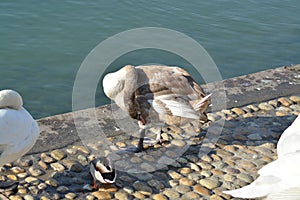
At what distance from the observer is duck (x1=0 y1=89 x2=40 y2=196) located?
5.70 m

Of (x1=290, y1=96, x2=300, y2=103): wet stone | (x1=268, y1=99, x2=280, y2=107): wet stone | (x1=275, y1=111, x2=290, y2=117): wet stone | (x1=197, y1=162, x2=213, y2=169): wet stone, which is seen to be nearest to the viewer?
(x1=197, y1=162, x2=213, y2=169): wet stone

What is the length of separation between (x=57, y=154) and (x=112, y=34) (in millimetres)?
5211

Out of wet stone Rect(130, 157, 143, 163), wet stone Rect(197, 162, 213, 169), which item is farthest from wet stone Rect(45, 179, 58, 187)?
wet stone Rect(197, 162, 213, 169)

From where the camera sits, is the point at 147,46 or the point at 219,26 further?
the point at 219,26

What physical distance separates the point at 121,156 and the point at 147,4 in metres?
6.67

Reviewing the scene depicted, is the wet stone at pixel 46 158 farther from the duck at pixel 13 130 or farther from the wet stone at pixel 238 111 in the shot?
the wet stone at pixel 238 111

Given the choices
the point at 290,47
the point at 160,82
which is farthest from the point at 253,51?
the point at 160,82

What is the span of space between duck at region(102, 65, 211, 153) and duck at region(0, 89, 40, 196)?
1.25 m

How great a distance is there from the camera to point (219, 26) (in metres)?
12.3

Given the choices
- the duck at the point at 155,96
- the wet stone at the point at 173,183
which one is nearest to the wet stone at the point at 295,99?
the duck at the point at 155,96

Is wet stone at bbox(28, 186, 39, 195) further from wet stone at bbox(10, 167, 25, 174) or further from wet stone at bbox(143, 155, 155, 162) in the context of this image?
wet stone at bbox(143, 155, 155, 162)

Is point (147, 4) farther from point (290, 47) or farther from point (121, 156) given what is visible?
point (121, 156)

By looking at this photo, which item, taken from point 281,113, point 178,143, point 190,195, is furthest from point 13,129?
point 281,113

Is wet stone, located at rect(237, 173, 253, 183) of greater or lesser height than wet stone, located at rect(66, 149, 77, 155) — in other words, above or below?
above
